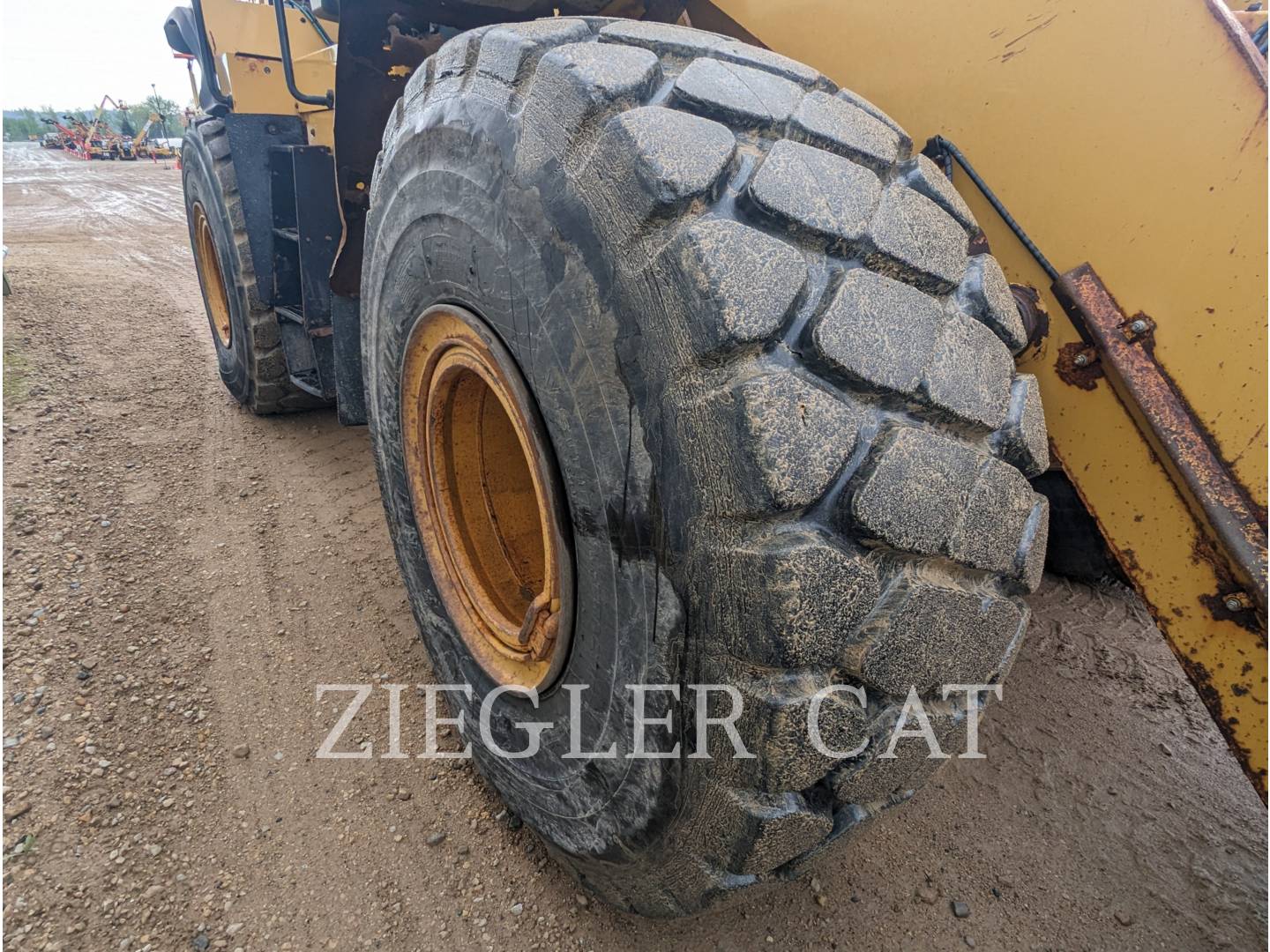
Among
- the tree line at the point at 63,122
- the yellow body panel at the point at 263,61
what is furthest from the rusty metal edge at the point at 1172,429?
the tree line at the point at 63,122

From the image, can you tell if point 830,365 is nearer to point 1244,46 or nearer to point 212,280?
point 1244,46

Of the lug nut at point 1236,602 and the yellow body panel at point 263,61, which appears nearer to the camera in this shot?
the lug nut at point 1236,602

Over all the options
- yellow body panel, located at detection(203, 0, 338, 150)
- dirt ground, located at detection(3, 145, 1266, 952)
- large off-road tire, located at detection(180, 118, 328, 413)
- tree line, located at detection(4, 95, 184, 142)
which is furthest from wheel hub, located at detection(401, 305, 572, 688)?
tree line, located at detection(4, 95, 184, 142)

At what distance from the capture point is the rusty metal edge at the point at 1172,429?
103 cm

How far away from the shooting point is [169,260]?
8266 mm

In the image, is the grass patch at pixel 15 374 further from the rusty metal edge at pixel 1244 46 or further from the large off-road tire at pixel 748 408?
the rusty metal edge at pixel 1244 46

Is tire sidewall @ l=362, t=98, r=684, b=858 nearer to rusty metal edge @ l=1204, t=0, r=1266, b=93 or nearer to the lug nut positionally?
the lug nut

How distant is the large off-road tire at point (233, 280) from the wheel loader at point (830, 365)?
239 centimetres

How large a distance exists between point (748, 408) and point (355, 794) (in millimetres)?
1616

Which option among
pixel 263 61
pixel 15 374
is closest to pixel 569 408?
pixel 263 61

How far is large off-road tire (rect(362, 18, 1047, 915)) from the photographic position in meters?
Answer: 0.92

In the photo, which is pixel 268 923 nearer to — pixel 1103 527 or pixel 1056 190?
pixel 1103 527

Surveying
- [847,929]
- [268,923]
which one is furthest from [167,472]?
[847,929]

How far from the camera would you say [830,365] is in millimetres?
917
